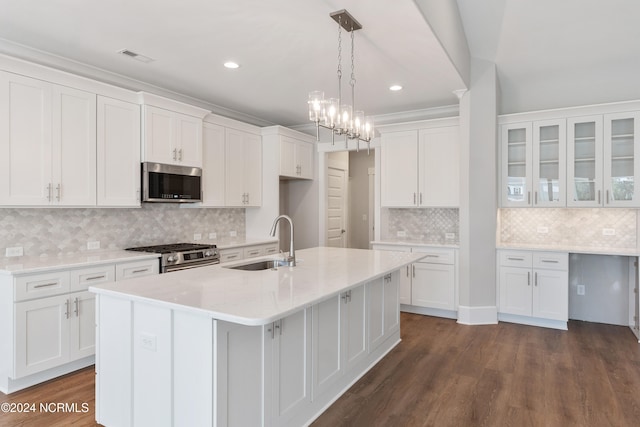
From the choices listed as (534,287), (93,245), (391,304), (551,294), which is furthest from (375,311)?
(93,245)

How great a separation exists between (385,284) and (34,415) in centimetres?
268

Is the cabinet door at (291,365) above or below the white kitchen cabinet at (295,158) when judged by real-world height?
below

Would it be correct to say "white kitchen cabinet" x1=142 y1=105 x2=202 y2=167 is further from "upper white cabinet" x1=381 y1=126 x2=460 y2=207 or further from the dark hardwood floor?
"upper white cabinet" x1=381 y1=126 x2=460 y2=207

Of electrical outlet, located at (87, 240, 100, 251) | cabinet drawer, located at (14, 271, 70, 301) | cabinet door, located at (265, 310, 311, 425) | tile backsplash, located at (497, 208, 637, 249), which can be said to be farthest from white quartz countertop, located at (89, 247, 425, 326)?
tile backsplash, located at (497, 208, 637, 249)

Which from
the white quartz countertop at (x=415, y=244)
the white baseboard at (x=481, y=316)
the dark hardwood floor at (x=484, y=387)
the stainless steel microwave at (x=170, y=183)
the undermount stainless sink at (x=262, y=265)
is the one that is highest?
the stainless steel microwave at (x=170, y=183)

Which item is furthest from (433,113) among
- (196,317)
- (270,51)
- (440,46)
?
(196,317)

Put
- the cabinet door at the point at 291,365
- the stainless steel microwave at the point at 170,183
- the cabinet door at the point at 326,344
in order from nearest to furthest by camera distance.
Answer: the cabinet door at the point at 291,365 → the cabinet door at the point at 326,344 → the stainless steel microwave at the point at 170,183

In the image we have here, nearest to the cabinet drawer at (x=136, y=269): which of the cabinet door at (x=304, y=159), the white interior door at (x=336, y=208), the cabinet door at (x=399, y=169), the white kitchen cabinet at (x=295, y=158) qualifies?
the white kitchen cabinet at (x=295, y=158)

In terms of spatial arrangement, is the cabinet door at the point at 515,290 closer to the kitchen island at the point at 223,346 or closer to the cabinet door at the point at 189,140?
the kitchen island at the point at 223,346

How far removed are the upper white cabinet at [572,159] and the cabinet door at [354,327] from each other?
261 centimetres

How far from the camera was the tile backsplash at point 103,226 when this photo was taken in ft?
10.7

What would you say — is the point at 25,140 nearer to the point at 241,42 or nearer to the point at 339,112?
the point at 241,42

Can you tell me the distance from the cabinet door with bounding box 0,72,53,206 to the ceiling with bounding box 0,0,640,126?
1.43 feet

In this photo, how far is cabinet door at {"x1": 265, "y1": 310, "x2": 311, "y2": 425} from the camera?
2.10m
